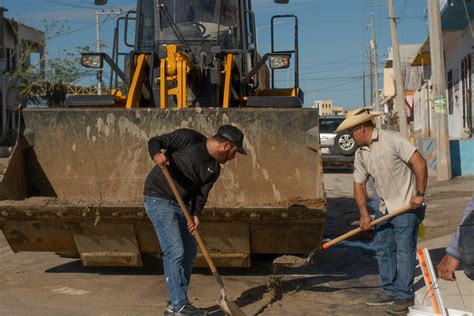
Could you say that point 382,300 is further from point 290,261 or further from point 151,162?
point 151,162

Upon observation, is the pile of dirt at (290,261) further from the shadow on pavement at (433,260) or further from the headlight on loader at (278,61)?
the headlight on loader at (278,61)

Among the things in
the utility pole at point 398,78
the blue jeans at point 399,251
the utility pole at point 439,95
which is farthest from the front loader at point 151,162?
the utility pole at point 398,78

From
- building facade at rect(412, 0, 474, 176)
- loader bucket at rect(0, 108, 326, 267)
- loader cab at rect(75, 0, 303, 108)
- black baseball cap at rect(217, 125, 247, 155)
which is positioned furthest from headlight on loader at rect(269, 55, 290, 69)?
building facade at rect(412, 0, 474, 176)

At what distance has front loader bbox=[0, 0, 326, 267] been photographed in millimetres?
7441

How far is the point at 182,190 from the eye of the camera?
251 inches

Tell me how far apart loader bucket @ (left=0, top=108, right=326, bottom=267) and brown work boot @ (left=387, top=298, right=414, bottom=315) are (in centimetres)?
109

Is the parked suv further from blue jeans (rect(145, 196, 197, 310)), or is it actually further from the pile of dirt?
blue jeans (rect(145, 196, 197, 310))

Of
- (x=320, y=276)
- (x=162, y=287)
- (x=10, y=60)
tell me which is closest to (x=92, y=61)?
(x=162, y=287)

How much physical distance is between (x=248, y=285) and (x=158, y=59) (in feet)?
10.8

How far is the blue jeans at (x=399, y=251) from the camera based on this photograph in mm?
6723

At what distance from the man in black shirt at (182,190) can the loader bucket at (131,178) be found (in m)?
0.97

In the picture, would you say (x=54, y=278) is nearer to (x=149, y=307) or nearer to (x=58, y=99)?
(x=149, y=307)

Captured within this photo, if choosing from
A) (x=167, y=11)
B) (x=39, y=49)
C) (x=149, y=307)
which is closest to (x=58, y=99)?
(x=39, y=49)

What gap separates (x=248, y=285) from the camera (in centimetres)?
775
